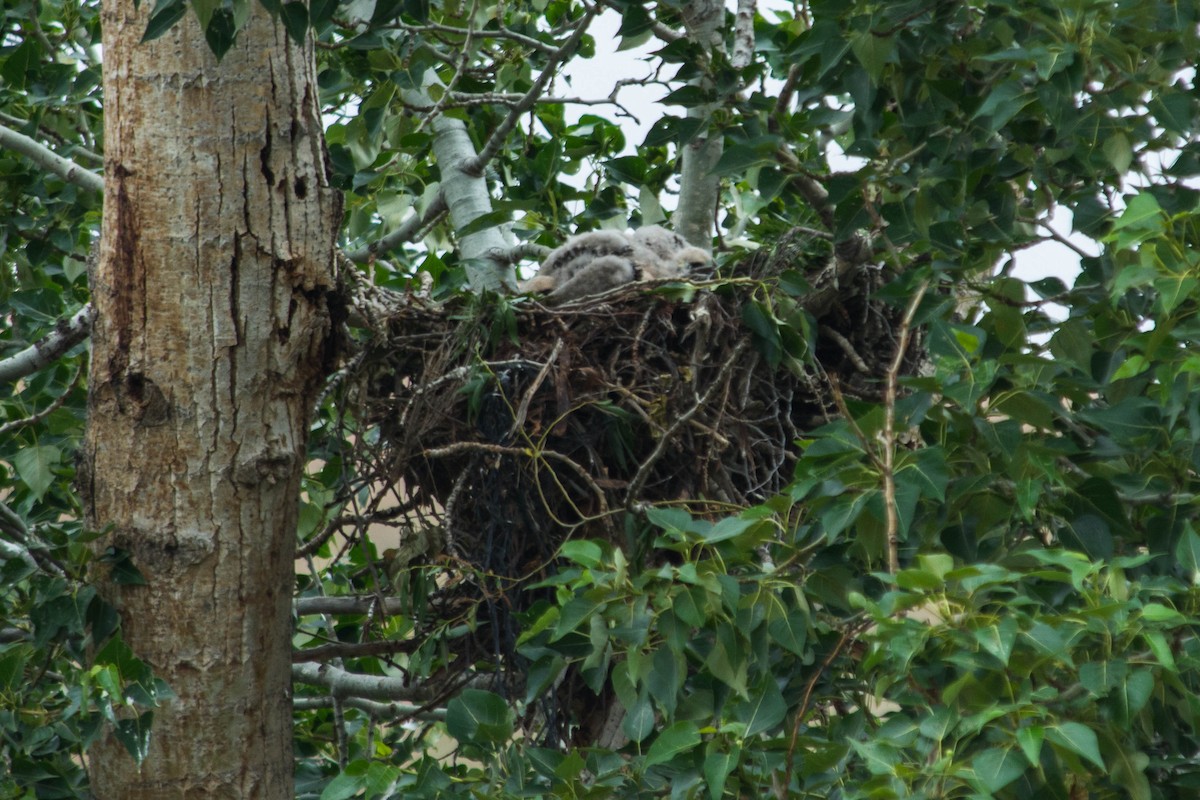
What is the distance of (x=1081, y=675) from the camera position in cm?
171

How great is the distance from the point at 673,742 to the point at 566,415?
143 cm

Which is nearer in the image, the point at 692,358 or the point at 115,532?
the point at 115,532

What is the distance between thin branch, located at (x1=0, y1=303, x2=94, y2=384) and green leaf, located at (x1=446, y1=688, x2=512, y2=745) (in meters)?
1.29

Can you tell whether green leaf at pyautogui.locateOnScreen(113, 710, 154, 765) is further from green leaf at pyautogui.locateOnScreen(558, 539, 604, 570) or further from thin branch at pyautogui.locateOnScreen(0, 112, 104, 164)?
thin branch at pyautogui.locateOnScreen(0, 112, 104, 164)

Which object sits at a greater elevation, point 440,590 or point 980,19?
point 980,19

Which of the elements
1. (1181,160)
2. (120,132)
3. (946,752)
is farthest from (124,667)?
(1181,160)

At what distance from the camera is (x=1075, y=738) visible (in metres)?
1.61

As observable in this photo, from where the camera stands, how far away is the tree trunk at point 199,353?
8.89 feet

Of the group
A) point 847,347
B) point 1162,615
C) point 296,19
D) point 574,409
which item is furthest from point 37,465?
point 1162,615

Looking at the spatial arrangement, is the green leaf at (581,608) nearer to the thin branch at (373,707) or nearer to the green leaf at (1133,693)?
the green leaf at (1133,693)

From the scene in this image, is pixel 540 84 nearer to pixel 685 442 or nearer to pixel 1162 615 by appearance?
pixel 685 442

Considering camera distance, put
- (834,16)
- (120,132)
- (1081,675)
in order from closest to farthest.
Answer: (1081,675) < (834,16) < (120,132)

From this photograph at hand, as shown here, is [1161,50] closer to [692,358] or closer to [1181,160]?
[1181,160]

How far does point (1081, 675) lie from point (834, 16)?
1450 millimetres
